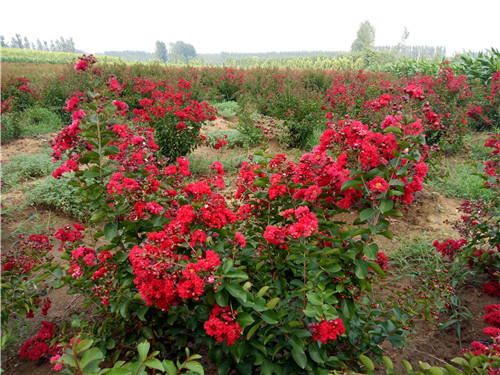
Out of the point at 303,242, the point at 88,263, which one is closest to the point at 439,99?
the point at 303,242

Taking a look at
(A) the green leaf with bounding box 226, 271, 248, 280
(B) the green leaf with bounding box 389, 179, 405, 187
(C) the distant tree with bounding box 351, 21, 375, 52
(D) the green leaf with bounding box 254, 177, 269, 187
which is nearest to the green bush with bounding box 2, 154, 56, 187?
(D) the green leaf with bounding box 254, 177, 269, 187

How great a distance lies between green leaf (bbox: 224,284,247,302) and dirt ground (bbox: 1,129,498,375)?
101cm

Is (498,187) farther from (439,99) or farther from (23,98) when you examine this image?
(23,98)

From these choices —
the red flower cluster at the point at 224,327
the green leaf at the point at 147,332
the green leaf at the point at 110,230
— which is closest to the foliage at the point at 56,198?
the green leaf at the point at 110,230

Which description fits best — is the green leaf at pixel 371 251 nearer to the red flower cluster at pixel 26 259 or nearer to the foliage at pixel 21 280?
the foliage at pixel 21 280

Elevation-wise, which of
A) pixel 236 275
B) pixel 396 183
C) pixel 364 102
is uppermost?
pixel 396 183

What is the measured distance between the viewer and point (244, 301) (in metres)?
1.38

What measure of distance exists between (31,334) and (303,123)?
19.1 feet

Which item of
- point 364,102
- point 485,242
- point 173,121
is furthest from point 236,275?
point 364,102

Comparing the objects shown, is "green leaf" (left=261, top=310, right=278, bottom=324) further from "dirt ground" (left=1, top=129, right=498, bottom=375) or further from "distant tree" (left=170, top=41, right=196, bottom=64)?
"distant tree" (left=170, top=41, right=196, bottom=64)

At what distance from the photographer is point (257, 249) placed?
2025 mm

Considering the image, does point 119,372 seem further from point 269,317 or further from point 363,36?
point 363,36

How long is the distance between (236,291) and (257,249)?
64 centimetres

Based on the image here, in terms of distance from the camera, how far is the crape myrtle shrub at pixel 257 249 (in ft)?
4.75
